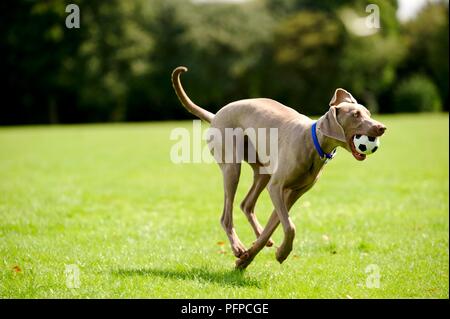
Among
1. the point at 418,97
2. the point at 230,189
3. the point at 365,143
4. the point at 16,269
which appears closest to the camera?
the point at 365,143

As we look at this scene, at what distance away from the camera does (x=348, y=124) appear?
4.69 m

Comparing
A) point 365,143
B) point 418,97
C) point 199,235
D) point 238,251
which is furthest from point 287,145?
point 418,97

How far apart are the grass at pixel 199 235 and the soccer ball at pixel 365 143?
4.11 feet

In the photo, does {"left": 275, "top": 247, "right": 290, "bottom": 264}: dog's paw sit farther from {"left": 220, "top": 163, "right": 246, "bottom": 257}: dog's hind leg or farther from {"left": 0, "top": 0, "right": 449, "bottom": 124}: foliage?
{"left": 0, "top": 0, "right": 449, "bottom": 124}: foliage

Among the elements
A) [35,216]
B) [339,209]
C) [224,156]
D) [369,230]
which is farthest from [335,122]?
[35,216]

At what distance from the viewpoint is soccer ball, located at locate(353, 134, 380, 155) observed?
14.9 feet

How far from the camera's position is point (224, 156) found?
19.2 ft

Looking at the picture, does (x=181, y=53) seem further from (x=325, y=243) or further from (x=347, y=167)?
(x=325, y=243)

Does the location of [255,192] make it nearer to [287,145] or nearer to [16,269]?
[287,145]

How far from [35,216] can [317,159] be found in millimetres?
4494

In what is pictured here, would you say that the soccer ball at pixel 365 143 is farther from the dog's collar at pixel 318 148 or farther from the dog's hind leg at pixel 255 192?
the dog's hind leg at pixel 255 192

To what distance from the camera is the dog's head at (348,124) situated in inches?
180

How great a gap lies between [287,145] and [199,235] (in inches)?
91.2

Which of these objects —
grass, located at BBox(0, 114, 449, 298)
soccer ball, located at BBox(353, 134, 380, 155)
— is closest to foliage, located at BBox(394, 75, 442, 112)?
grass, located at BBox(0, 114, 449, 298)
